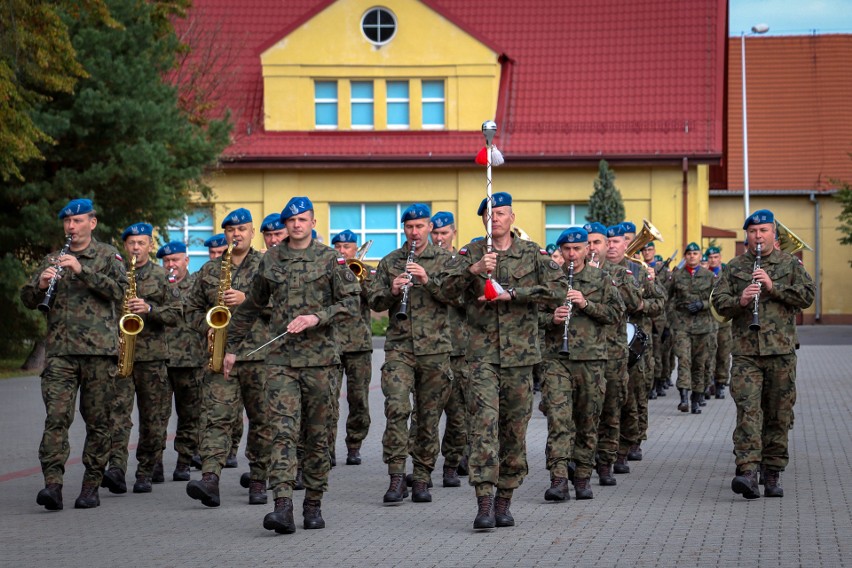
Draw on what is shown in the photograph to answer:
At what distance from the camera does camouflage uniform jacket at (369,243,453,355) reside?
12.1m

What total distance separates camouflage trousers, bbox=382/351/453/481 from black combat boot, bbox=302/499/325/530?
4.72 ft

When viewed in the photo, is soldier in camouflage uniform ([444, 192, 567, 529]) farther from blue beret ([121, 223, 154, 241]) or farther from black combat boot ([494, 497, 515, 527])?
blue beret ([121, 223, 154, 241])

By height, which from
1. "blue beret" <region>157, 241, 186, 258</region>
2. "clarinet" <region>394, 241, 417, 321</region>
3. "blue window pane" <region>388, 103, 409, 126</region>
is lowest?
"clarinet" <region>394, 241, 417, 321</region>

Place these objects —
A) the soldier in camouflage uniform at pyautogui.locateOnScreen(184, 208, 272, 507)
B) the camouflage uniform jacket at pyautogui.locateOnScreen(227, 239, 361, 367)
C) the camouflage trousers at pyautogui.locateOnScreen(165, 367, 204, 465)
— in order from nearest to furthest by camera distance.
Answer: the camouflage uniform jacket at pyautogui.locateOnScreen(227, 239, 361, 367) < the soldier in camouflage uniform at pyautogui.locateOnScreen(184, 208, 272, 507) < the camouflage trousers at pyautogui.locateOnScreen(165, 367, 204, 465)

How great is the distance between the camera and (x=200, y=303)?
12.0 m

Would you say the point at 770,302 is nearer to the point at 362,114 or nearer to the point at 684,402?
the point at 684,402

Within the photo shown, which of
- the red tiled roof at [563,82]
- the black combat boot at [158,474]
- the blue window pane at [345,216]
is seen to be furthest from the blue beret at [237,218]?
the blue window pane at [345,216]

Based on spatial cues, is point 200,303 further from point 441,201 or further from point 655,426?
point 441,201

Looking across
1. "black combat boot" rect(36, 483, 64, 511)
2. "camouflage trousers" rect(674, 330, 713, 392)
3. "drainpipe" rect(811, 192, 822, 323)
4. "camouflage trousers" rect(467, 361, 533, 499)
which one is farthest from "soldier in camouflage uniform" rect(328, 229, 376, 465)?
"drainpipe" rect(811, 192, 822, 323)

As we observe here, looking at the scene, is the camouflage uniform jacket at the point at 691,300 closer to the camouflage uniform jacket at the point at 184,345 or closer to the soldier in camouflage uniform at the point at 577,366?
the soldier in camouflage uniform at the point at 577,366

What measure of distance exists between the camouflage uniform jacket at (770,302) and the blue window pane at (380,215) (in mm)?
32862

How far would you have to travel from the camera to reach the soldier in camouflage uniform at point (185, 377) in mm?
Result: 13258

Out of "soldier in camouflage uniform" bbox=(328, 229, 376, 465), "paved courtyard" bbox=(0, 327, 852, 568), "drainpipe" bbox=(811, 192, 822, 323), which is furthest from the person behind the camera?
"drainpipe" bbox=(811, 192, 822, 323)

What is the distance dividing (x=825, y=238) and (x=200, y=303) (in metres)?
46.0
